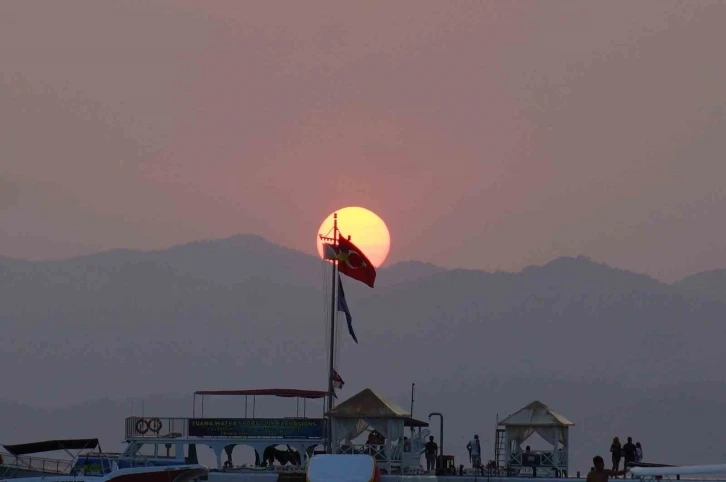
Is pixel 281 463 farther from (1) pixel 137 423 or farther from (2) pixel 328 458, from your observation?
(2) pixel 328 458

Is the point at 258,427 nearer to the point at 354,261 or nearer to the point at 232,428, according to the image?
the point at 232,428

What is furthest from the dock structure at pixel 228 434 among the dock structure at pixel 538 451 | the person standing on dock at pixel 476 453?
the dock structure at pixel 538 451

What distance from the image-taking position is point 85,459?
62.0m

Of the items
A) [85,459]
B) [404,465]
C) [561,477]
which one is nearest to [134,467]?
[85,459]

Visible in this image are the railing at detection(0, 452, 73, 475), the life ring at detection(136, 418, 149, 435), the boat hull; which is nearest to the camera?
the boat hull

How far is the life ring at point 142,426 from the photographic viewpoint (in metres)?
68.3

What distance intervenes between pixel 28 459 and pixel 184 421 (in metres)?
8.37

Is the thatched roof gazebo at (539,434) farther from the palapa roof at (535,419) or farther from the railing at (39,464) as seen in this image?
the railing at (39,464)

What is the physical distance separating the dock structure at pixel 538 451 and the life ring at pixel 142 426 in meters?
15.2

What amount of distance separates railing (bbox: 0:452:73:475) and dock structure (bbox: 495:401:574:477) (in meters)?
17.9

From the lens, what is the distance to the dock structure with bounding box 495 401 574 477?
2584 inches

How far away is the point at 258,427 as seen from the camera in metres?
68.8

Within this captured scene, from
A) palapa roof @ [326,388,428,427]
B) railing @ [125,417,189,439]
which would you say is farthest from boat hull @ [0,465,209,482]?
palapa roof @ [326,388,428,427]

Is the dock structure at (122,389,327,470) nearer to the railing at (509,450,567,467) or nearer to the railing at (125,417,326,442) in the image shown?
the railing at (125,417,326,442)
